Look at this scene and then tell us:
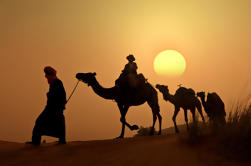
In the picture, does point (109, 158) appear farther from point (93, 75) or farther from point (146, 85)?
point (146, 85)

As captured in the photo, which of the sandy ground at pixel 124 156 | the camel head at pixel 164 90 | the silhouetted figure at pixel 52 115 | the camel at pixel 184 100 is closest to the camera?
the sandy ground at pixel 124 156

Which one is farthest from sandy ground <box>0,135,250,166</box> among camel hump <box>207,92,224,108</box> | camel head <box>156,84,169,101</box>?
camel head <box>156,84,169,101</box>

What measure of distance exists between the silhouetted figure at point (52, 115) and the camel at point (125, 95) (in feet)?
5.25

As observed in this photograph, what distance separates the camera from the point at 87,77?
10.2m

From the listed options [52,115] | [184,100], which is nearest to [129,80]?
[184,100]

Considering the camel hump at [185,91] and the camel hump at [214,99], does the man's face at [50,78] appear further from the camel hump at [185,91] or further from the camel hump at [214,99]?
the camel hump at [185,91]

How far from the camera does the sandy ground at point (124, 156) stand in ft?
18.9

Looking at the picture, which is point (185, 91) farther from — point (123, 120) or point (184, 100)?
point (123, 120)

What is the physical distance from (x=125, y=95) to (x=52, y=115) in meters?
3.38

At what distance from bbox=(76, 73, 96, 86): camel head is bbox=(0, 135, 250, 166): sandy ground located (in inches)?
120

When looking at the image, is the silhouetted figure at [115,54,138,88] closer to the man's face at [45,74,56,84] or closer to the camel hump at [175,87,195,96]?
the camel hump at [175,87,195,96]

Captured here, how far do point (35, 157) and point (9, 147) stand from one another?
2.02 meters

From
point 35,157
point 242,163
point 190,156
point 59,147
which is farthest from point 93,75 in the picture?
point 242,163

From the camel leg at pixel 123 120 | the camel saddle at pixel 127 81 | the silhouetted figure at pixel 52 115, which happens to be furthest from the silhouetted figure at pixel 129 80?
the silhouetted figure at pixel 52 115
